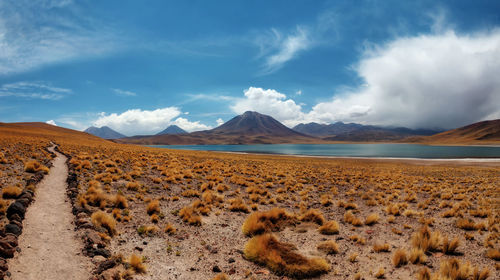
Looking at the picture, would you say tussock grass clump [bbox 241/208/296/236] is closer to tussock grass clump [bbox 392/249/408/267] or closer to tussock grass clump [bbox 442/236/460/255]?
tussock grass clump [bbox 392/249/408/267]

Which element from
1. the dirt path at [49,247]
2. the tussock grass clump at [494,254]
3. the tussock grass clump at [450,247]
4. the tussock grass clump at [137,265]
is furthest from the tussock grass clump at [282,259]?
the tussock grass clump at [494,254]

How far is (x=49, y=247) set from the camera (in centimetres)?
630

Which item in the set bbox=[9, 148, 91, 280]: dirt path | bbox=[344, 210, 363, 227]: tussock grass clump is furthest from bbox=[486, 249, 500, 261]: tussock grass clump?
bbox=[9, 148, 91, 280]: dirt path

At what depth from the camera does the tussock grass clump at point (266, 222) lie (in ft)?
30.0

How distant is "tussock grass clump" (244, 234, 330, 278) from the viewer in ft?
20.7

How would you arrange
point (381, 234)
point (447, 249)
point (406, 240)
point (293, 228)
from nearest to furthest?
point (447, 249), point (406, 240), point (381, 234), point (293, 228)

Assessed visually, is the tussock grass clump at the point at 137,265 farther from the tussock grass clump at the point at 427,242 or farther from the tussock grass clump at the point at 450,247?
the tussock grass clump at the point at 450,247

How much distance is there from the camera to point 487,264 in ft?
21.7

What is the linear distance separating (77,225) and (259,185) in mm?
12613

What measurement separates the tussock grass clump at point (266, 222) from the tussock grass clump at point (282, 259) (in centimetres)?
144

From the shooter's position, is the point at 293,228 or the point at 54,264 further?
the point at 293,228

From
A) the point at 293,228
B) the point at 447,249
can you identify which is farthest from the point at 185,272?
the point at 447,249

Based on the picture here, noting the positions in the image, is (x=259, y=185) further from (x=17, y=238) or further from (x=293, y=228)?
(x=17, y=238)

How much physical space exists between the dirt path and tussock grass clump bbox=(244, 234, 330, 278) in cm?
472
